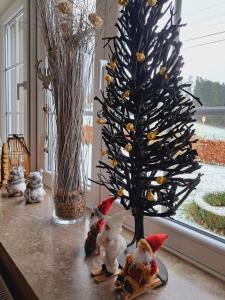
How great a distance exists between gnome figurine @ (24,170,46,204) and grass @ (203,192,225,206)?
0.69m

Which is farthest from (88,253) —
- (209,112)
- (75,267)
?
(209,112)

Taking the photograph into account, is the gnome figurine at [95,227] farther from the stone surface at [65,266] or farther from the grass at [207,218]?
the grass at [207,218]

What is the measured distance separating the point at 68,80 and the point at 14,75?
48.2 inches

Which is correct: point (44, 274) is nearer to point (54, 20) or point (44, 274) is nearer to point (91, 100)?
point (91, 100)

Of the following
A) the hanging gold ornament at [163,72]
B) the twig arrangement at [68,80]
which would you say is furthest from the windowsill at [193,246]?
the hanging gold ornament at [163,72]

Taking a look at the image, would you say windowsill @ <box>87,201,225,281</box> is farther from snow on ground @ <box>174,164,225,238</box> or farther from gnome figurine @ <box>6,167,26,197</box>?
gnome figurine @ <box>6,167,26,197</box>

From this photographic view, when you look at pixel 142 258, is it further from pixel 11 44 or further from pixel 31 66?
pixel 11 44

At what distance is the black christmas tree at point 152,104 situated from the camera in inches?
21.6

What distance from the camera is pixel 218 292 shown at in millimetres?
587

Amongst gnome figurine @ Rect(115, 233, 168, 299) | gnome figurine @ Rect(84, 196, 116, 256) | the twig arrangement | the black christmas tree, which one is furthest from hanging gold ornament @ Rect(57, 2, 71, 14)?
gnome figurine @ Rect(115, 233, 168, 299)

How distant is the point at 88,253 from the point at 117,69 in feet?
1.63

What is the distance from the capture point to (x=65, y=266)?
67cm

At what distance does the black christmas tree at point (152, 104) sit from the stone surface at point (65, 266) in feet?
0.60

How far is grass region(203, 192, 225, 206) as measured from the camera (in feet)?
2.25
